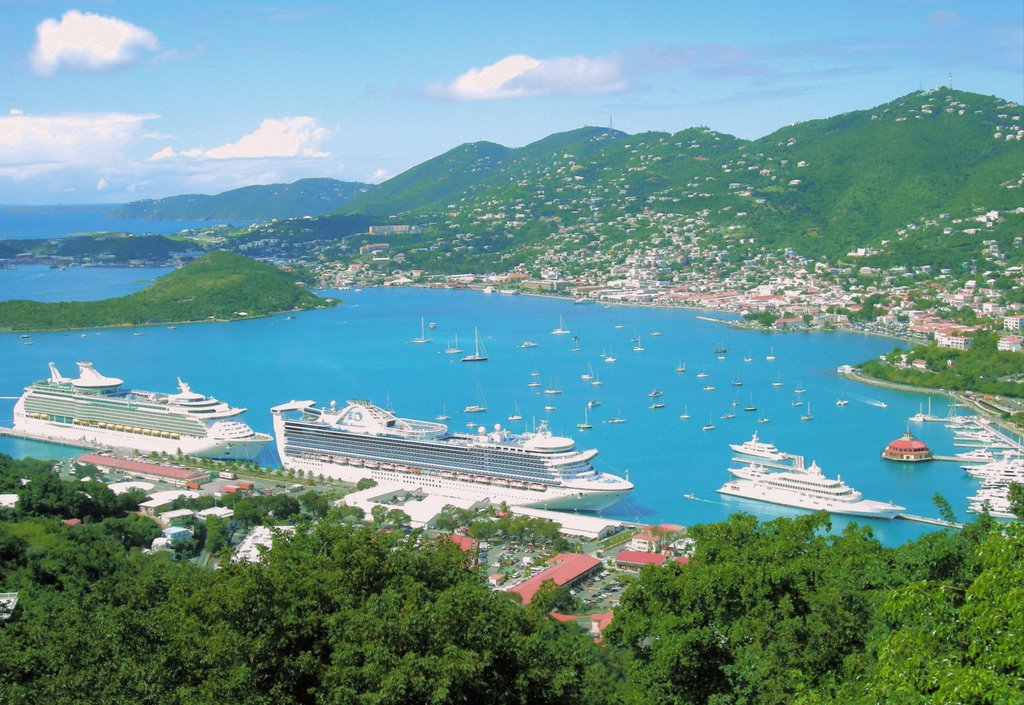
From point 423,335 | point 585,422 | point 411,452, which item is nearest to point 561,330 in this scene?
point 423,335

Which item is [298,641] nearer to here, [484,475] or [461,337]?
[484,475]

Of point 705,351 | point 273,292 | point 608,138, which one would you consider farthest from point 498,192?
point 705,351

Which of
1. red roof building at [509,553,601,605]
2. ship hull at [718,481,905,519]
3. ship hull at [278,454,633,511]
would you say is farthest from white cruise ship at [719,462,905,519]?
red roof building at [509,553,601,605]

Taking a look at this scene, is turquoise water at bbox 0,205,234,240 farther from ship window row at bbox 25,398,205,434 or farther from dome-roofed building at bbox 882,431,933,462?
dome-roofed building at bbox 882,431,933,462

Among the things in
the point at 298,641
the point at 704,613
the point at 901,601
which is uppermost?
the point at 901,601

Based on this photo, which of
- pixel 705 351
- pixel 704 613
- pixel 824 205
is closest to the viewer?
pixel 704 613

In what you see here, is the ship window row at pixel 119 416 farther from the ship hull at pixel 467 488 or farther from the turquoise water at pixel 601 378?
the ship hull at pixel 467 488
